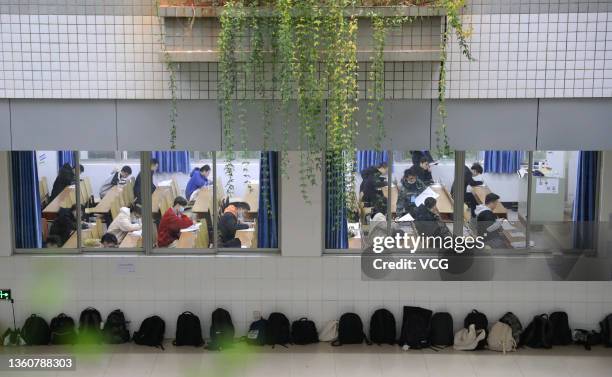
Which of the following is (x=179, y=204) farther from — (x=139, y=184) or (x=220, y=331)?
(x=220, y=331)

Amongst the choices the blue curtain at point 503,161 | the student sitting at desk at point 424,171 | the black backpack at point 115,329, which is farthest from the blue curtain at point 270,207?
the blue curtain at point 503,161

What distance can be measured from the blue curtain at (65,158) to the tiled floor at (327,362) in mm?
2085

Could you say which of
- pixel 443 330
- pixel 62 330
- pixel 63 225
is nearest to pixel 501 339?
pixel 443 330

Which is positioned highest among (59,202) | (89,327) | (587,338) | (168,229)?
(59,202)

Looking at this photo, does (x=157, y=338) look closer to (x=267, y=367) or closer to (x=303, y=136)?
(x=267, y=367)

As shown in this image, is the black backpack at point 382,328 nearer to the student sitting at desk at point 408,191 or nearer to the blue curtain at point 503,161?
the student sitting at desk at point 408,191

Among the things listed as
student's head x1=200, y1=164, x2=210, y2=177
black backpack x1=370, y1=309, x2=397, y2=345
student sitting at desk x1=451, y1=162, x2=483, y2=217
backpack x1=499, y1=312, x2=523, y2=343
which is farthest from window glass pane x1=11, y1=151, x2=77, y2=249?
backpack x1=499, y1=312, x2=523, y2=343

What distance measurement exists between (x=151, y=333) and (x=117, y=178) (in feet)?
5.91

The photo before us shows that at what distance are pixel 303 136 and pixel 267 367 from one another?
11.1ft

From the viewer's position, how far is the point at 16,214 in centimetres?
837

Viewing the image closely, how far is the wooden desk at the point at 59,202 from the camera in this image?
8.41m

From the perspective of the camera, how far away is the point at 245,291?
8.30 metres

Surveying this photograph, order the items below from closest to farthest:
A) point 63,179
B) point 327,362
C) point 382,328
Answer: point 327,362 → point 382,328 → point 63,179

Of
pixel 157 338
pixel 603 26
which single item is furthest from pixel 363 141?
pixel 157 338
